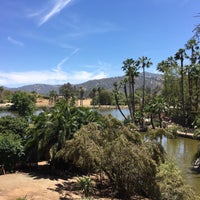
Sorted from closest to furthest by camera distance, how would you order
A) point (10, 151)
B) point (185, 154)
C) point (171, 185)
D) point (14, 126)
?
point (171, 185)
point (10, 151)
point (14, 126)
point (185, 154)

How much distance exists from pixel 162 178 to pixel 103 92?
12762 cm

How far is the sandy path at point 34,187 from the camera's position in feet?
39.7

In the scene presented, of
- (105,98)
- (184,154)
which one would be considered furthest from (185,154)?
(105,98)

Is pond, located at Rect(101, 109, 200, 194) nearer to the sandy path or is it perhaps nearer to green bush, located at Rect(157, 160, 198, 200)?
green bush, located at Rect(157, 160, 198, 200)

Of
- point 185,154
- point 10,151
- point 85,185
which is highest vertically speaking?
point 10,151

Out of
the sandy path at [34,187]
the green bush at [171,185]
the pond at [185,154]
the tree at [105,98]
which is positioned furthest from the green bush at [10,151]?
the tree at [105,98]

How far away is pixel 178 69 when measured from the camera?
205 ft

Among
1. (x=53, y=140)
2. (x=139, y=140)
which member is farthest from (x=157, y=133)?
(x=53, y=140)

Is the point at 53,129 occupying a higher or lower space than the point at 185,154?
higher

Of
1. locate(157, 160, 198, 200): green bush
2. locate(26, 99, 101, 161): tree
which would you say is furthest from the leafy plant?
locate(157, 160, 198, 200): green bush

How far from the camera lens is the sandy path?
1211 cm

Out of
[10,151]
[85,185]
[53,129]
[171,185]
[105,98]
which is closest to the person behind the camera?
[171,185]

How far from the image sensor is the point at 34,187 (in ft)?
43.7

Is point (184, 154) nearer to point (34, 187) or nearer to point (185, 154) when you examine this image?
point (185, 154)
